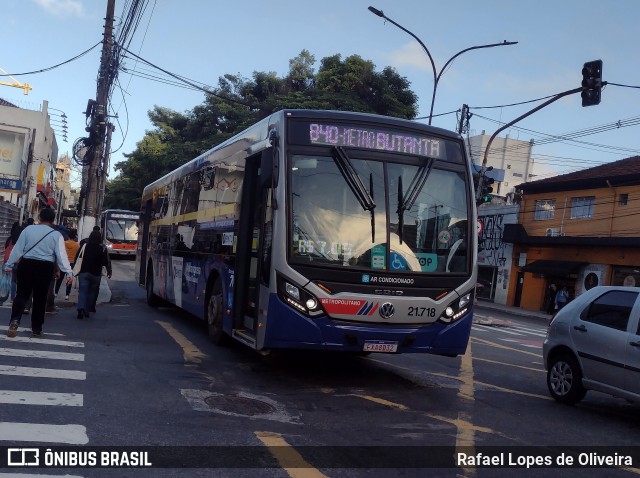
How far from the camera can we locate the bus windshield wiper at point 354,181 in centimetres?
773

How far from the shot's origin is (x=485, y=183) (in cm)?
2498

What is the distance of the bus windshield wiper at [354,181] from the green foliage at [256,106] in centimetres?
2884

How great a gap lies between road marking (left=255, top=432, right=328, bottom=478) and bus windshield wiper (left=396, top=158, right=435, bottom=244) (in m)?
3.07

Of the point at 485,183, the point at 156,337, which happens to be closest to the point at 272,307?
the point at 156,337

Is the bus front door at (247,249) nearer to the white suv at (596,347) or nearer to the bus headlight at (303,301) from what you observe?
the bus headlight at (303,301)

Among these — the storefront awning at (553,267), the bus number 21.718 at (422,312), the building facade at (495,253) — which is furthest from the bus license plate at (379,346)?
the building facade at (495,253)

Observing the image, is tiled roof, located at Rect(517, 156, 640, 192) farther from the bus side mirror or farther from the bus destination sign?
the bus side mirror

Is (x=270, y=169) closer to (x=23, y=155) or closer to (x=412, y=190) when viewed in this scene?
(x=412, y=190)

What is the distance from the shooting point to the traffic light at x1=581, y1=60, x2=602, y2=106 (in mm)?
16953

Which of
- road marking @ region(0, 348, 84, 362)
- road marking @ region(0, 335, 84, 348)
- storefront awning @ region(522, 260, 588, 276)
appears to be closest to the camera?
road marking @ region(0, 348, 84, 362)

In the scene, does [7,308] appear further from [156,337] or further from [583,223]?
[583,223]

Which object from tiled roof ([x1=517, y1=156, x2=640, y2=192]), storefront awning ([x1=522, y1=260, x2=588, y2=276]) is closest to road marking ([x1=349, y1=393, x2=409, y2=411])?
tiled roof ([x1=517, y1=156, x2=640, y2=192])

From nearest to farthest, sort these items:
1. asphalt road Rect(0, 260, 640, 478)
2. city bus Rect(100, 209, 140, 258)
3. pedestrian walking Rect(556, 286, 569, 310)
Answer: asphalt road Rect(0, 260, 640, 478) < pedestrian walking Rect(556, 286, 569, 310) < city bus Rect(100, 209, 140, 258)

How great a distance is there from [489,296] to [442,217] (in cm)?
3391
